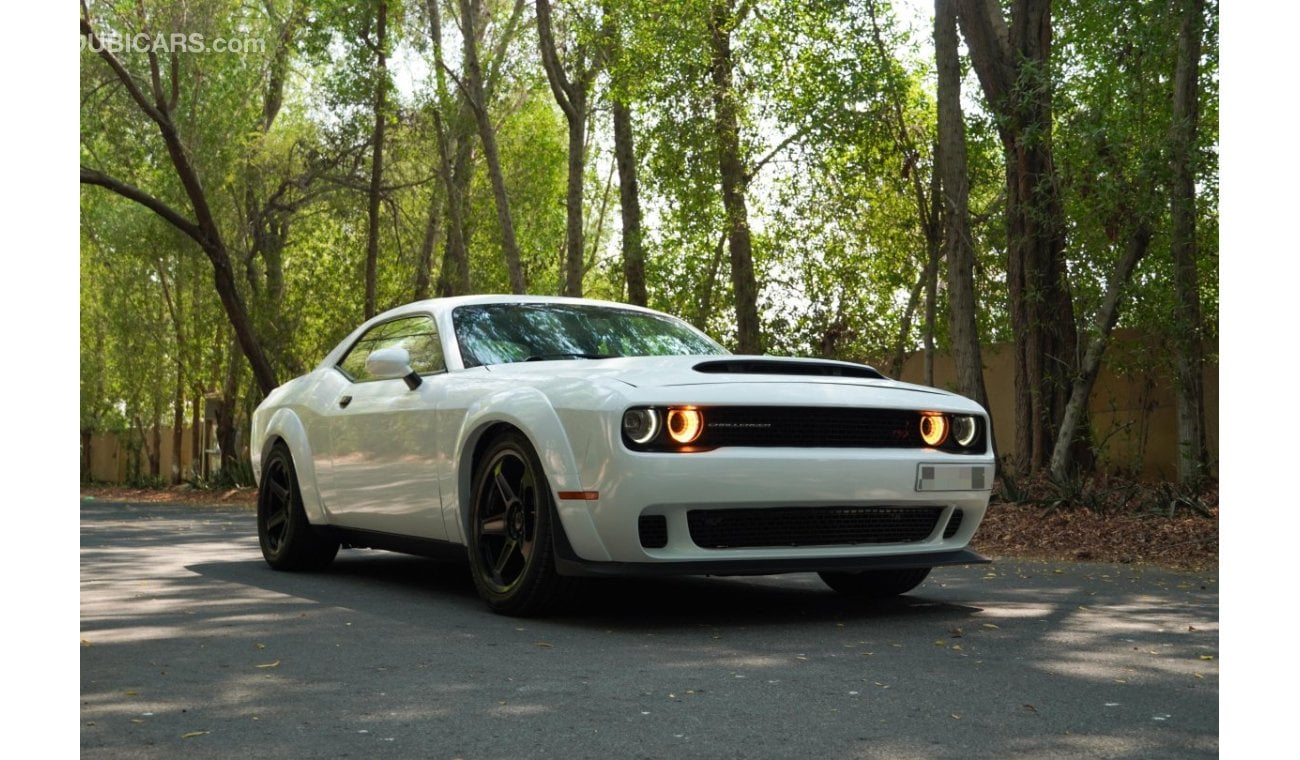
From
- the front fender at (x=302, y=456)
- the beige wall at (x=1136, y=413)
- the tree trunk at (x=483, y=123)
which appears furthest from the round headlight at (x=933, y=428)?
the tree trunk at (x=483, y=123)

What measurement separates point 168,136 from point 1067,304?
1444 cm

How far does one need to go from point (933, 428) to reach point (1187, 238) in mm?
7365

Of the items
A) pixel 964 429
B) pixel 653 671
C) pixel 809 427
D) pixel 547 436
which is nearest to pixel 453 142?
pixel 964 429

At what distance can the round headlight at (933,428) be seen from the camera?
6.30 m

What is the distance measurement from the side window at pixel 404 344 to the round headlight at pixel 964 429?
8.31 ft

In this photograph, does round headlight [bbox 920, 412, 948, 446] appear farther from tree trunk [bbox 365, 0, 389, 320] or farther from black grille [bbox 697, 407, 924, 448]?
tree trunk [bbox 365, 0, 389, 320]

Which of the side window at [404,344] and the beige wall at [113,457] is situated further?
the beige wall at [113,457]

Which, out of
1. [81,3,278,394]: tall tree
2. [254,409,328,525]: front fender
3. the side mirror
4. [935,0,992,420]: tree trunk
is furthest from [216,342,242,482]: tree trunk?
the side mirror

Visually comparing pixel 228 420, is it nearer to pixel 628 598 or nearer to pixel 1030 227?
pixel 1030 227

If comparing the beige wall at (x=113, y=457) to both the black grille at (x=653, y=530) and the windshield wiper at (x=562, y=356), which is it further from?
the black grille at (x=653, y=530)

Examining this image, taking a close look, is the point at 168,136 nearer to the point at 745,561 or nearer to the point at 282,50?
the point at 282,50

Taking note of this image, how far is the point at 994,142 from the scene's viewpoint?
65.4ft

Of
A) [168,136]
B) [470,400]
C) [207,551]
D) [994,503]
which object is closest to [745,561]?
[470,400]

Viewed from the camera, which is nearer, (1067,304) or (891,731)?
(891,731)
